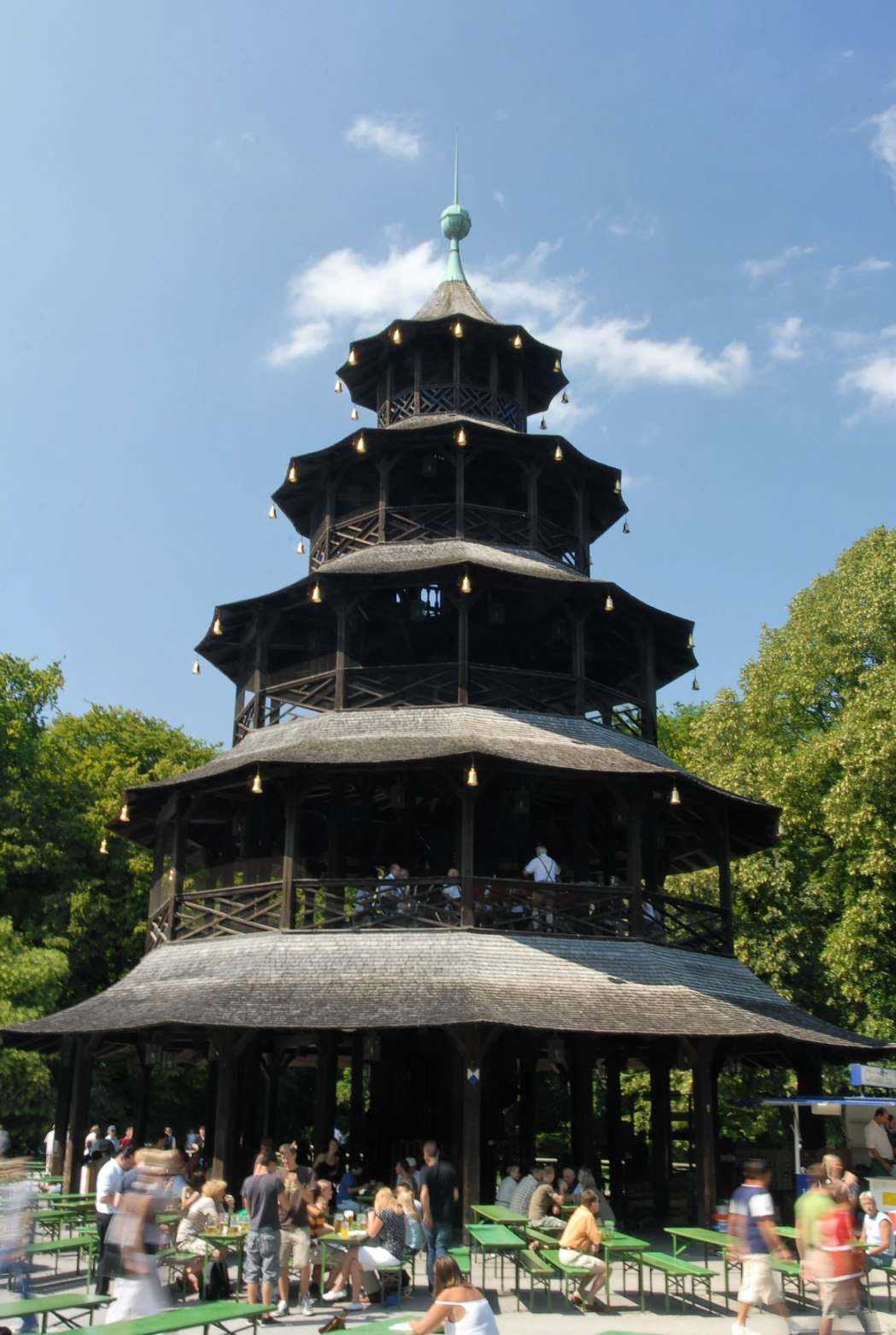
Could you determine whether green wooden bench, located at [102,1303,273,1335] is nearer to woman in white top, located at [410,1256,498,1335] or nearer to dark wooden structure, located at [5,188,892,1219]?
woman in white top, located at [410,1256,498,1335]

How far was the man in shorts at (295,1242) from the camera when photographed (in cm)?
1516

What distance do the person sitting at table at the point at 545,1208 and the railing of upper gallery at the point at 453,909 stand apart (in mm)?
4700

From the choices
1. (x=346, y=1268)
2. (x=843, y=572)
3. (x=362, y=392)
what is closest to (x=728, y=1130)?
(x=843, y=572)

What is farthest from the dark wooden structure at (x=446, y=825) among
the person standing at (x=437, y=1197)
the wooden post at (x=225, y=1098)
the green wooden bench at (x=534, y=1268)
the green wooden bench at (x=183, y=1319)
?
the green wooden bench at (x=183, y=1319)

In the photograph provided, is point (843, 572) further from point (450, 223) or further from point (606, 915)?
point (606, 915)

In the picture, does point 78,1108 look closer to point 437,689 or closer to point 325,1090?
point 325,1090

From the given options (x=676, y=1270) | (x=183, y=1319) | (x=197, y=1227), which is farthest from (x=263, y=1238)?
(x=676, y=1270)

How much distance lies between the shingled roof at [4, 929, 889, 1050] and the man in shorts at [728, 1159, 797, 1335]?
259 inches

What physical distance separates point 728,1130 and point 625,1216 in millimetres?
21473

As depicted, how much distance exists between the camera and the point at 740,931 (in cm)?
3838

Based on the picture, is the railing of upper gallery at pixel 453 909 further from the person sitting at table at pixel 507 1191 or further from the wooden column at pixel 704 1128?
the person sitting at table at pixel 507 1191

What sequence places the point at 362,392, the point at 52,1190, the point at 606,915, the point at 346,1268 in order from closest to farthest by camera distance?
1. the point at 346,1268
2. the point at 606,915
3. the point at 52,1190
4. the point at 362,392

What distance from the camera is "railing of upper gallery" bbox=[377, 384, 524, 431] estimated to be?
31141 millimetres

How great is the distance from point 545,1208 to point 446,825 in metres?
10.1
